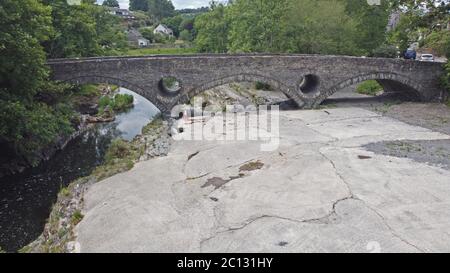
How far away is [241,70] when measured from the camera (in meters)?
29.8

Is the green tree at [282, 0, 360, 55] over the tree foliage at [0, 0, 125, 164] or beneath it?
over

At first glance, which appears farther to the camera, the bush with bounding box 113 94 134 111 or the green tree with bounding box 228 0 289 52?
the green tree with bounding box 228 0 289 52

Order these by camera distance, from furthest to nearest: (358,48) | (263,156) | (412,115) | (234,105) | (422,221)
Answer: (358,48), (234,105), (412,115), (263,156), (422,221)

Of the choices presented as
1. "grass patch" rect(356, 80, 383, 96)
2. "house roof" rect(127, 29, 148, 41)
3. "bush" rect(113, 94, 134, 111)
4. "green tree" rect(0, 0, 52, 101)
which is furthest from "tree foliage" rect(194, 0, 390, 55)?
"house roof" rect(127, 29, 148, 41)

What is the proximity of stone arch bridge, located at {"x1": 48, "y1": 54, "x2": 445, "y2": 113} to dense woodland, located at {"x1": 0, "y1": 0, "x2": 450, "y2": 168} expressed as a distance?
187 cm

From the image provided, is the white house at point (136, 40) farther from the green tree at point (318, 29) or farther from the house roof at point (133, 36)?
the green tree at point (318, 29)

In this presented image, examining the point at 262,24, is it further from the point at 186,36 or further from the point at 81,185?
the point at 186,36

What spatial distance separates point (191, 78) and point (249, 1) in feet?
56.0

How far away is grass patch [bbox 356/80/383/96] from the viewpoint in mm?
39344

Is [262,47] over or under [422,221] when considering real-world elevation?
over

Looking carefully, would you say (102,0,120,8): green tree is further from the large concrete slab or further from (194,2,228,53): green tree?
the large concrete slab

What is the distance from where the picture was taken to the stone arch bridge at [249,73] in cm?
2752

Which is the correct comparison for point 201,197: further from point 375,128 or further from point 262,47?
point 262,47

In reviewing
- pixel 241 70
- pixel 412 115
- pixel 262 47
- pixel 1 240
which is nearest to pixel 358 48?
pixel 262 47
